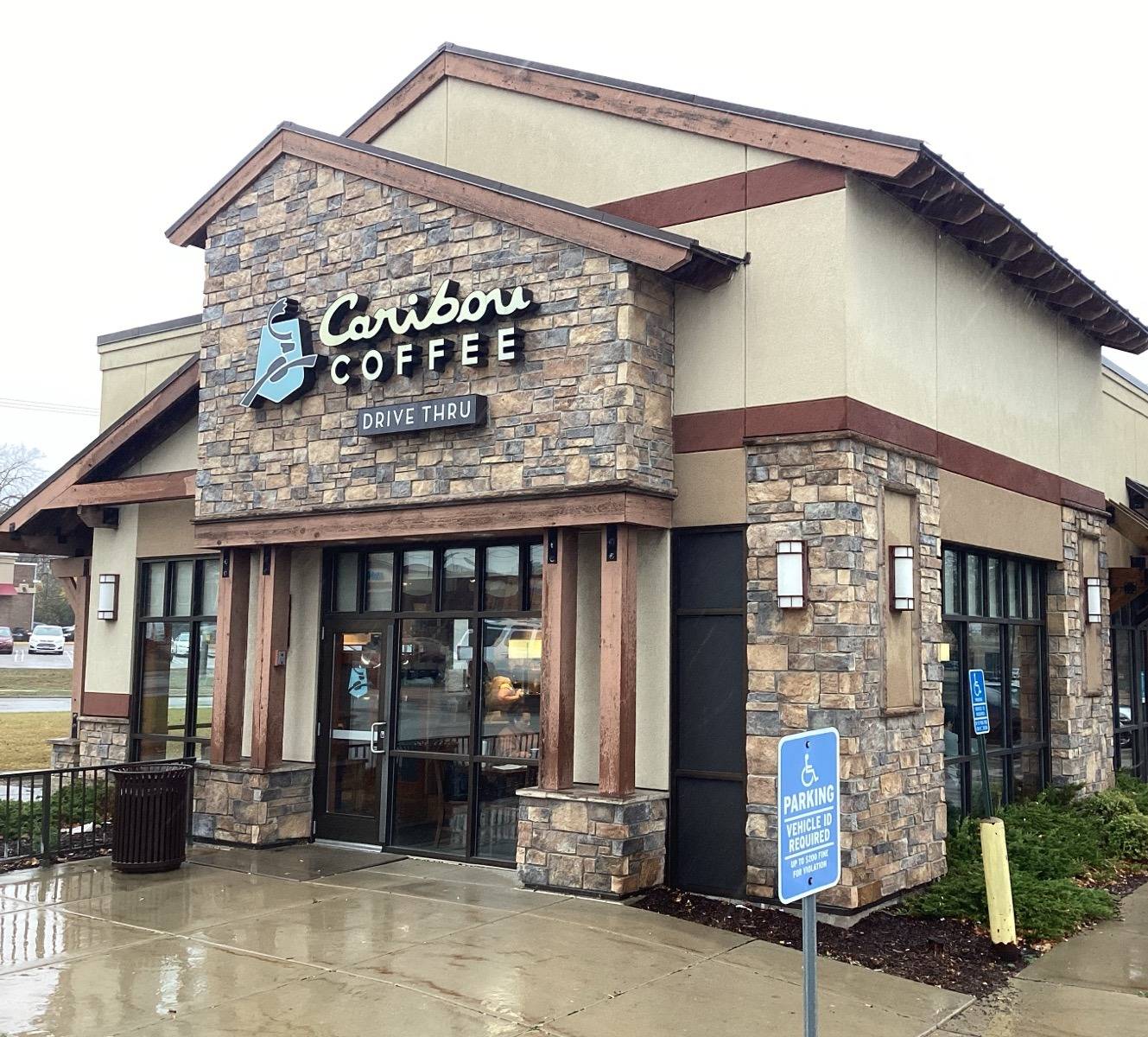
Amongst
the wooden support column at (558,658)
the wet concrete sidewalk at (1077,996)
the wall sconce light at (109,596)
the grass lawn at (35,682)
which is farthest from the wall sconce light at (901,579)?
the grass lawn at (35,682)

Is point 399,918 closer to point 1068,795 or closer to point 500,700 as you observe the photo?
point 500,700

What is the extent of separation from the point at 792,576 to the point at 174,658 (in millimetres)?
8320

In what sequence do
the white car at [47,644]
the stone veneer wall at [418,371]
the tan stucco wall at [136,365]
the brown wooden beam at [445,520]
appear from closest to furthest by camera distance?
the brown wooden beam at [445,520] < the stone veneer wall at [418,371] < the tan stucco wall at [136,365] < the white car at [47,644]

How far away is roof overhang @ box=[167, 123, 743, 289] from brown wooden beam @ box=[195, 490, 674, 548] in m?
2.03

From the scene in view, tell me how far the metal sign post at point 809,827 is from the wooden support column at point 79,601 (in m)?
12.8

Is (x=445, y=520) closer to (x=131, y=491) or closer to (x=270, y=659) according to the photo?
(x=270, y=659)

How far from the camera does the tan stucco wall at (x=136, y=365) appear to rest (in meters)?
16.5

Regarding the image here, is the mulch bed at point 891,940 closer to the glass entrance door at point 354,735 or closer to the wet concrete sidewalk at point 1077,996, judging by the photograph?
the wet concrete sidewalk at point 1077,996

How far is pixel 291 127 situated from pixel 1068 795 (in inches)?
442

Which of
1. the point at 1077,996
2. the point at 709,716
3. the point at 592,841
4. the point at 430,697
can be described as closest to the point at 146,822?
the point at 430,697

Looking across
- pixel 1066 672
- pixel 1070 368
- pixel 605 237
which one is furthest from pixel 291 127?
pixel 1066 672

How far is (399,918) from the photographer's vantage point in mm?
9055

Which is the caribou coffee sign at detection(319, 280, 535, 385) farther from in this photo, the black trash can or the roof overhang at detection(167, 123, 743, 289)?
the black trash can

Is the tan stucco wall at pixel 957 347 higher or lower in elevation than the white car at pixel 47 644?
higher
